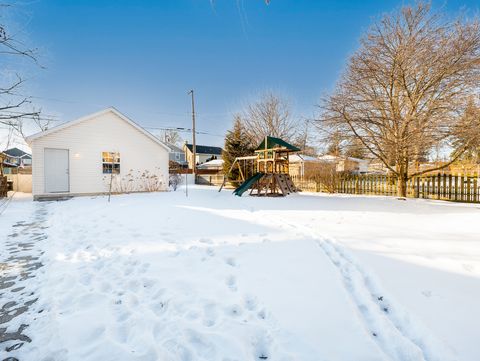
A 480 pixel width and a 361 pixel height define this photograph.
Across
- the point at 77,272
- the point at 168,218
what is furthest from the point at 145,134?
the point at 77,272

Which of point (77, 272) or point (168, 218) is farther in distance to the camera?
point (168, 218)

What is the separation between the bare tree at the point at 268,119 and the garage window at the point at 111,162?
1379 cm

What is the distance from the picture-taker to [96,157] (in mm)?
12469

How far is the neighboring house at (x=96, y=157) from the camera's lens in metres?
11.2

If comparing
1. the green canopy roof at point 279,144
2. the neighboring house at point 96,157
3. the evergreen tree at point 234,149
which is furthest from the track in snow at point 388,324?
the evergreen tree at point 234,149

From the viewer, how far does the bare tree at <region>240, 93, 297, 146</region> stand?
24391 millimetres

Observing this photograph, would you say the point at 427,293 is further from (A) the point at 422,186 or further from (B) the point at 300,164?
(B) the point at 300,164

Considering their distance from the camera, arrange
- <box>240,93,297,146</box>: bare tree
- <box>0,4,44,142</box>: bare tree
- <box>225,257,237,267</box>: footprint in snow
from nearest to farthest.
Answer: <box>0,4,44,142</box>: bare tree, <box>225,257,237,267</box>: footprint in snow, <box>240,93,297,146</box>: bare tree

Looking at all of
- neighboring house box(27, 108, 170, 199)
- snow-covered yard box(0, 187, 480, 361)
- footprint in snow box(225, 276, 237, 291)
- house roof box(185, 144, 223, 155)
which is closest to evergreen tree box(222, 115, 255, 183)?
neighboring house box(27, 108, 170, 199)

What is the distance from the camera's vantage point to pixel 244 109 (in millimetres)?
25141

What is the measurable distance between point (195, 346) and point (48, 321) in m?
1.31

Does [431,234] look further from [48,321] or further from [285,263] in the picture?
[48,321]

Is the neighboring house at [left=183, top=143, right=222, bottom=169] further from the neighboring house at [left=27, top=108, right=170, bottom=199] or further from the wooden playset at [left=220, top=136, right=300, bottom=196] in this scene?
the wooden playset at [left=220, top=136, right=300, bottom=196]

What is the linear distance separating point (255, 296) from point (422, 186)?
1186 cm
